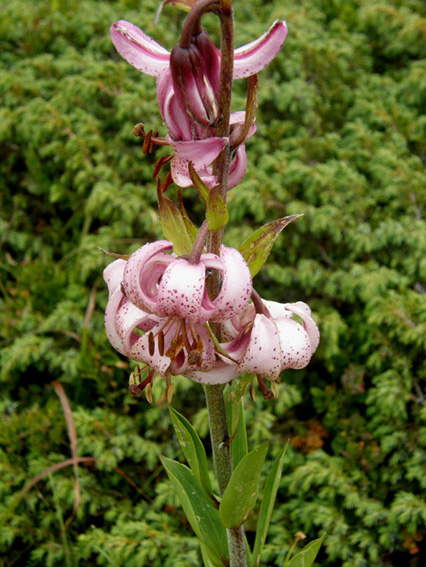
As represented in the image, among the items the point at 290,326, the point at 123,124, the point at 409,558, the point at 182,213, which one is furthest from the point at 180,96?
the point at 123,124

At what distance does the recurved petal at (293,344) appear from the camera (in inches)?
28.5

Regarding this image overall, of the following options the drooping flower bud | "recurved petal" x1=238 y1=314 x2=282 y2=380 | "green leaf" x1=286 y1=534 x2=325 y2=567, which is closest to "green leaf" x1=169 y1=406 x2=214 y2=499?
"green leaf" x1=286 y1=534 x2=325 y2=567

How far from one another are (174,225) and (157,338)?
160 mm

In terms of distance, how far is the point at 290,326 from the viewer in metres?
0.74

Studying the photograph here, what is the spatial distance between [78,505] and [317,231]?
3.39ft

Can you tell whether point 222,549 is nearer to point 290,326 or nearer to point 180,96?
point 290,326

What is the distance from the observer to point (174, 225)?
777mm

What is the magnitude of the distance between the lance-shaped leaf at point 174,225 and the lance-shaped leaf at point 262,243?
0.08 meters

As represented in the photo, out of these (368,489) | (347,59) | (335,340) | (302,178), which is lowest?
(368,489)

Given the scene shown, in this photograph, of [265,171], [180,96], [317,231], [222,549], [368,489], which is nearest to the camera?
[180,96]

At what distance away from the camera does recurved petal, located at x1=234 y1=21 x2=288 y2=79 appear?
25.5 inches

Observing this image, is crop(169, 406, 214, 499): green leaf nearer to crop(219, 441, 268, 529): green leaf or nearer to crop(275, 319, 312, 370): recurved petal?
crop(219, 441, 268, 529): green leaf

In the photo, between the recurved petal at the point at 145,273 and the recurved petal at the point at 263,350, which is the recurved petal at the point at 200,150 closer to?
the recurved petal at the point at 145,273

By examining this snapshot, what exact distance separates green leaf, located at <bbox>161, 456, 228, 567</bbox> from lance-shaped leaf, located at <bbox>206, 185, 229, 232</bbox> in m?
0.46
